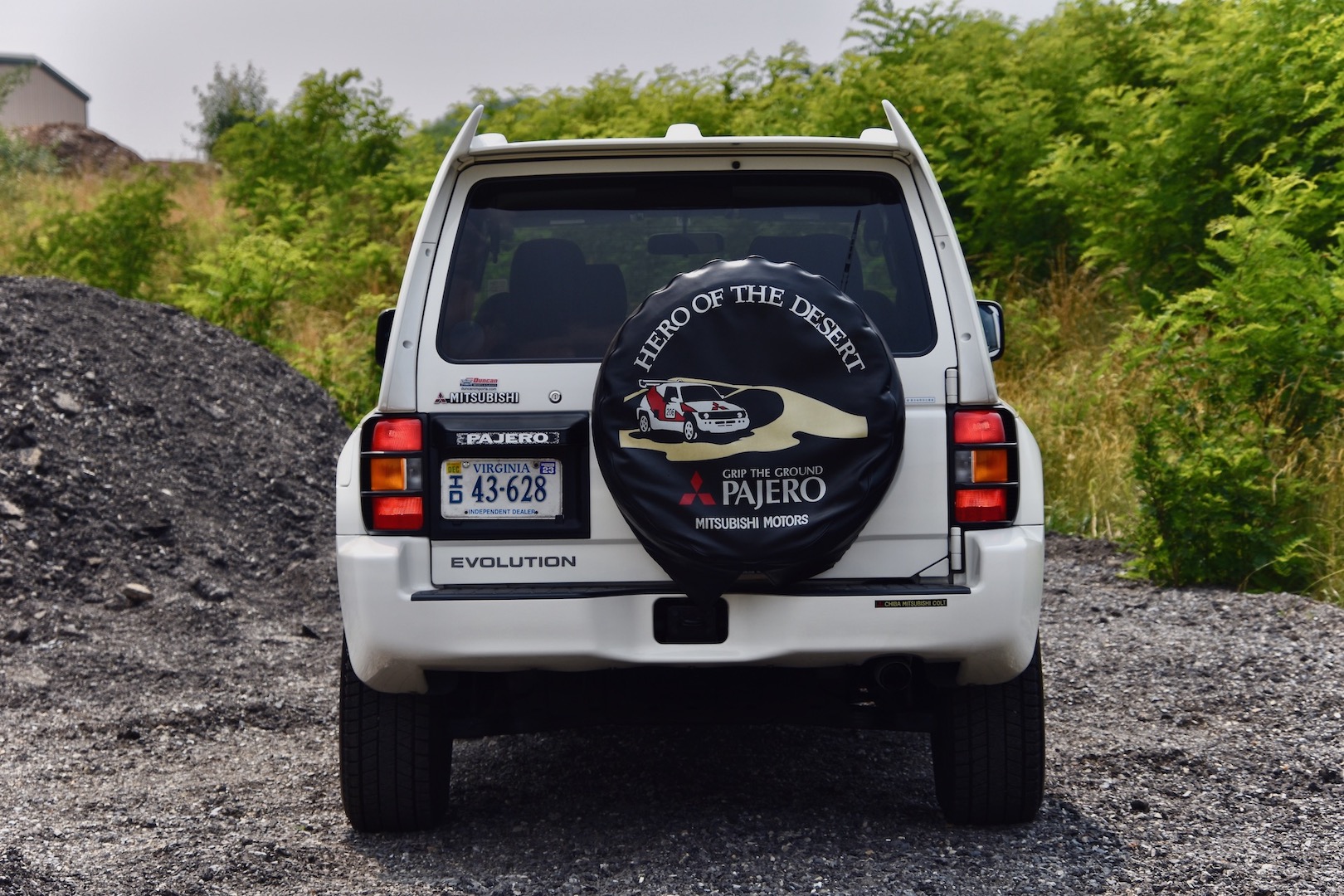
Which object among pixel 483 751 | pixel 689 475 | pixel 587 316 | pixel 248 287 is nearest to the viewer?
pixel 689 475

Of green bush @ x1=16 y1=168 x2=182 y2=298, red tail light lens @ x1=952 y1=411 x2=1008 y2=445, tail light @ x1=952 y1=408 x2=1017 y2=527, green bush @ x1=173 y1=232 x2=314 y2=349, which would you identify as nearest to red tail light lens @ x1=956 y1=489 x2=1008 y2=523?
tail light @ x1=952 y1=408 x2=1017 y2=527

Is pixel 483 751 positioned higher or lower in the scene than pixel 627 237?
lower

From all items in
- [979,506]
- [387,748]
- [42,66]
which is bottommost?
[387,748]

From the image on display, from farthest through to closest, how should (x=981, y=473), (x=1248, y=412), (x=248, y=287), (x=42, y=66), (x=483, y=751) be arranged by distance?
(x=42, y=66) < (x=248, y=287) < (x=1248, y=412) < (x=483, y=751) < (x=981, y=473)

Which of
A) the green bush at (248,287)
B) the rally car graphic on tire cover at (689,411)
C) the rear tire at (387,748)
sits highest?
the green bush at (248,287)

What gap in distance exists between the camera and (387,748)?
3887 mm

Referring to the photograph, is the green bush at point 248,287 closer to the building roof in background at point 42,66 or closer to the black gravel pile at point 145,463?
the black gravel pile at point 145,463

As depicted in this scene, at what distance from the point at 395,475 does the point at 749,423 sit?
0.92 metres

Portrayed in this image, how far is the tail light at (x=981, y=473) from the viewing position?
3508mm

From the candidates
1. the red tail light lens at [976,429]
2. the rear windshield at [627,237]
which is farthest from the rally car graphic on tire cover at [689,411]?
the red tail light lens at [976,429]

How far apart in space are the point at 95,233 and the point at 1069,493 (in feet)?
37.7

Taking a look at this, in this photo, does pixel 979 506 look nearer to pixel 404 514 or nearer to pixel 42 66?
pixel 404 514

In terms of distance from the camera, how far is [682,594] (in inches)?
138

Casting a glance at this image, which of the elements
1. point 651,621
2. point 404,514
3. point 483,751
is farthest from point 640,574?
point 483,751
